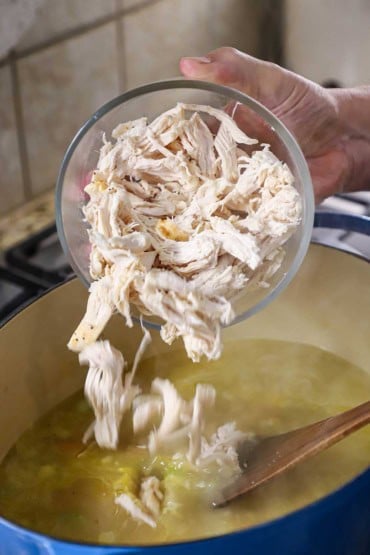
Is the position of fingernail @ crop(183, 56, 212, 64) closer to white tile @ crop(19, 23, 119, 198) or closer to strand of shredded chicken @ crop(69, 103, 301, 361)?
strand of shredded chicken @ crop(69, 103, 301, 361)

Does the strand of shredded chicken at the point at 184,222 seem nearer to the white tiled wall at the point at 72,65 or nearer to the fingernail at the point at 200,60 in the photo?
the fingernail at the point at 200,60

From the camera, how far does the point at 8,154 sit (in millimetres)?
1050

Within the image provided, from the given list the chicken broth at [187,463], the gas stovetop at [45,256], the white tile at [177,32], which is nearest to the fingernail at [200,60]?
the gas stovetop at [45,256]

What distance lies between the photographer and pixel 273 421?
0.79m

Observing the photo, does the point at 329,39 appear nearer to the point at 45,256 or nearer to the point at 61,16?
the point at 61,16

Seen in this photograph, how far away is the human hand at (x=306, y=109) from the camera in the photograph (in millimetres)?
793

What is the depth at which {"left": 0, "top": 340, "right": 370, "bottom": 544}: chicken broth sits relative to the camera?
0.67 meters

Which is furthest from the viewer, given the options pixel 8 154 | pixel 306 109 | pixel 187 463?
pixel 8 154

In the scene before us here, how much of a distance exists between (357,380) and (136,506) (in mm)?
272

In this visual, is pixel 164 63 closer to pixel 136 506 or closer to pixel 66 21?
pixel 66 21

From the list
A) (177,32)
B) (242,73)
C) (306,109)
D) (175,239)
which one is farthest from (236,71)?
(177,32)

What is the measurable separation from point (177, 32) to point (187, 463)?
28.7 inches

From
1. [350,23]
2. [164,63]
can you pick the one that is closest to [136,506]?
[164,63]

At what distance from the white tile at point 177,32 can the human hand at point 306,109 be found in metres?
0.36
